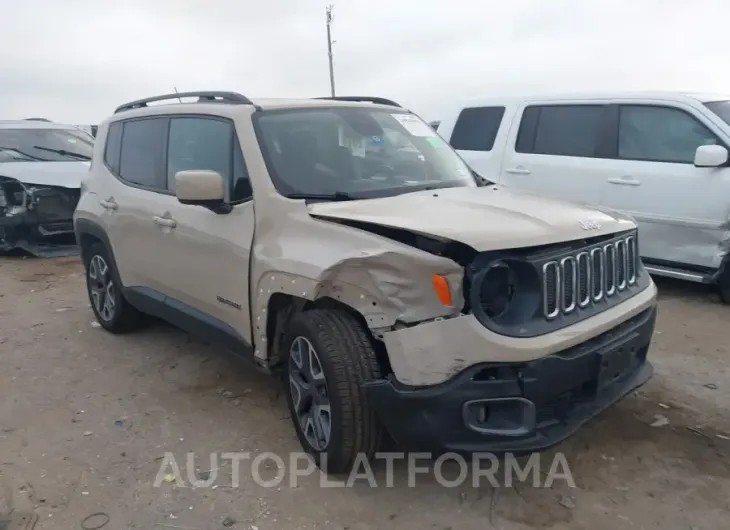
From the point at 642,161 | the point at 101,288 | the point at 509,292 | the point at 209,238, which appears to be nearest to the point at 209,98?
the point at 209,238

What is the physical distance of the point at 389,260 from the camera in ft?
9.20

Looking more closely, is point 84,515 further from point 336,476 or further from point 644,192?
point 644,192

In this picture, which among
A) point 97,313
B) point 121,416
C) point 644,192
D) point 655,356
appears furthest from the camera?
point 644,192

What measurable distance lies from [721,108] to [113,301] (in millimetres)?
5399

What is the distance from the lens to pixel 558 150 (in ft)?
22.0

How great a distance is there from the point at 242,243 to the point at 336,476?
4.19 ft

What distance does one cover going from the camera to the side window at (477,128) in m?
7.18

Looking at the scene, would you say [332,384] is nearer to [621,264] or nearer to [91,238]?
[621,264]

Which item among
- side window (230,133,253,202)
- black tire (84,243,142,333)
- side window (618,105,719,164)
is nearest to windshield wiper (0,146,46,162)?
black tire (84,243,142,333)

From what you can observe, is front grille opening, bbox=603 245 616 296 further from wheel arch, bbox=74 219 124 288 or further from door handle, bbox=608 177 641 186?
wheel arch, bbox=74 219 124 288

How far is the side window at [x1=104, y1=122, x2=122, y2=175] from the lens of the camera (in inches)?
201

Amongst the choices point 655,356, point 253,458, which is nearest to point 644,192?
point 655,356

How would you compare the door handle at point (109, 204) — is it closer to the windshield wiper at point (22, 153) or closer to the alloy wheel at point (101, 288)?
the alloy wheel at point (101, 288)

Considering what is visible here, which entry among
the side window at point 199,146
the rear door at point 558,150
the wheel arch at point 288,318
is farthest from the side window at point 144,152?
the rear door at point 558,150
